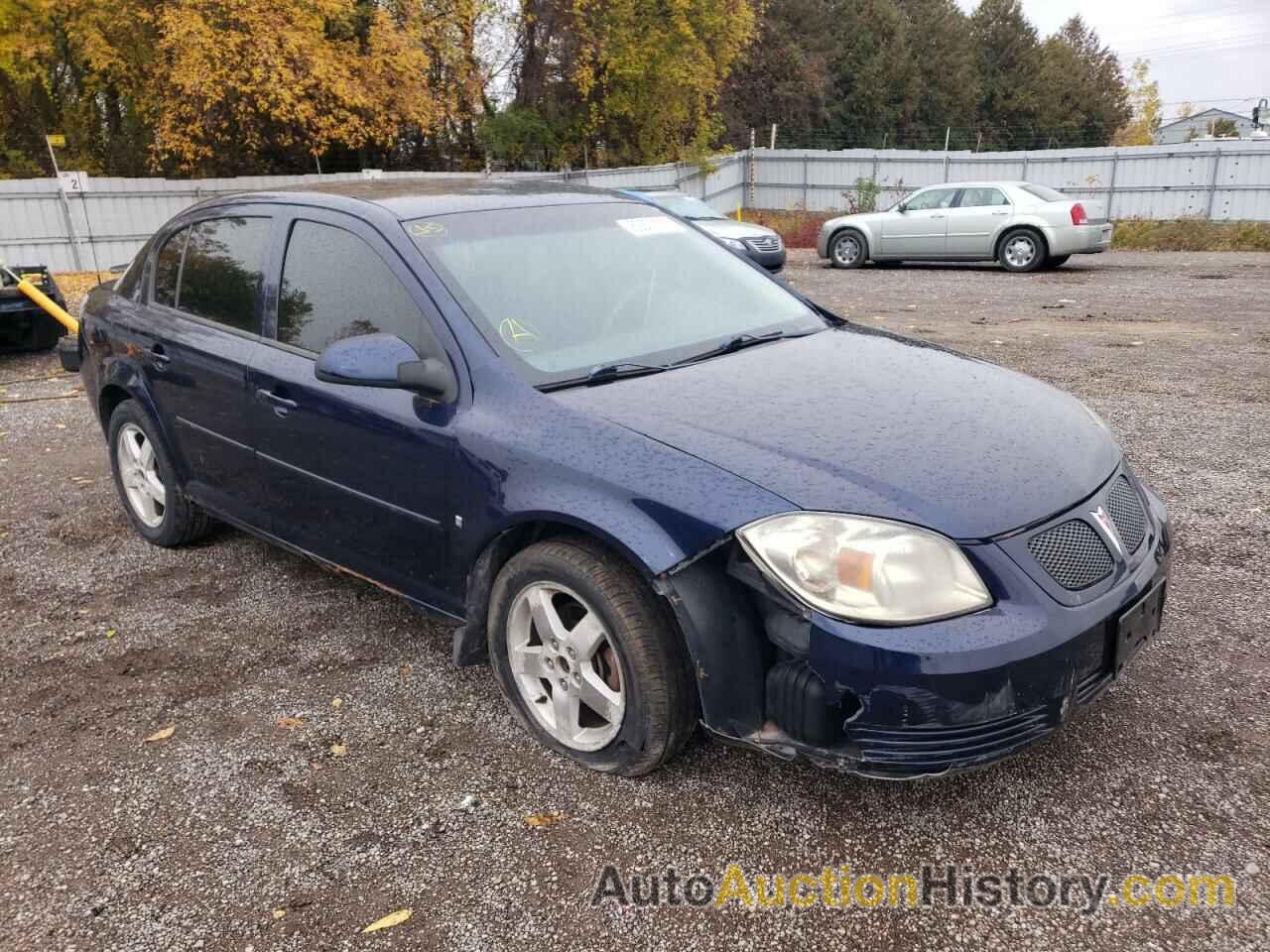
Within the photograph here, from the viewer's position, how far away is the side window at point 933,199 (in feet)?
52.6

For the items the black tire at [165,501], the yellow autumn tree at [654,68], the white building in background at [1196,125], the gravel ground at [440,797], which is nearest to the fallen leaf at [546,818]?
the gravel ground at [440,797]

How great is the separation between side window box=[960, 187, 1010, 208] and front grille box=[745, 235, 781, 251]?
353 centimetres

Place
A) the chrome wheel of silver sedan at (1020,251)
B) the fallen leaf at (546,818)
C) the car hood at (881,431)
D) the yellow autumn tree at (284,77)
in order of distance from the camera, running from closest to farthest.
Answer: the car hood at (881,431), the fallen leaf at (546,818), the chrome wheel of silver sedan at (1020,251), the yellow autumn tree at (284,77)

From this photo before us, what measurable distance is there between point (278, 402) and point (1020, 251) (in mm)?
14392

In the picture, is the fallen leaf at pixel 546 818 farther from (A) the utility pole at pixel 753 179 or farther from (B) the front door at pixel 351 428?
(A) the utility pole at pixel 753 179

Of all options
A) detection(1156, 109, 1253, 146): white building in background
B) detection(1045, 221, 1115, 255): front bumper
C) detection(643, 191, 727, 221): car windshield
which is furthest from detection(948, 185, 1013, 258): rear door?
detection(1156, 109, 1253, 146): white building in background

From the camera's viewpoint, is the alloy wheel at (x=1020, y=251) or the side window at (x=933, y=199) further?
the side window at (x=933, y=199)

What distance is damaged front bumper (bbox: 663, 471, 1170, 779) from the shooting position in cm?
233

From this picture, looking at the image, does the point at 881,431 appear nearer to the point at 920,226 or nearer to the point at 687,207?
the point at 687,207

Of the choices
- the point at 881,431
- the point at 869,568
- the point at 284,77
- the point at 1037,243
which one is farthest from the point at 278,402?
the point at 284,77

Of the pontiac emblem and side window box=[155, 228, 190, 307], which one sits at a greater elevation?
side window box=[155, 228, 190, 307]

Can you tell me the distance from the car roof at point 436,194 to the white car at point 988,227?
42.5ft

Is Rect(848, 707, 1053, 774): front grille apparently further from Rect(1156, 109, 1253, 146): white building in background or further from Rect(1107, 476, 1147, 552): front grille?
Rect(1156, 109, 1253, 146): white building in background

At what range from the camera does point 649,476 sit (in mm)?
2611
